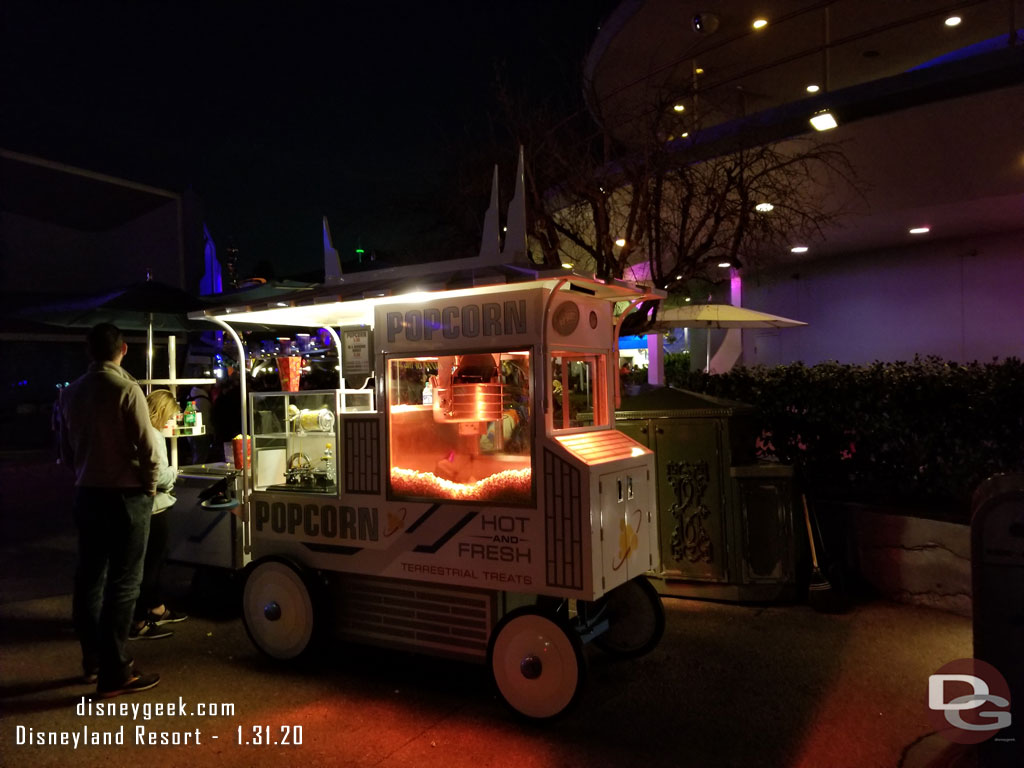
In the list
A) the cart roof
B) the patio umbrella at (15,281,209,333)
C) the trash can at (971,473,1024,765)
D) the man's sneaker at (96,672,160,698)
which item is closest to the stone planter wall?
the trash can at (971,473,1024,765)

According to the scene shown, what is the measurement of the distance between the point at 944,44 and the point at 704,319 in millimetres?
6462

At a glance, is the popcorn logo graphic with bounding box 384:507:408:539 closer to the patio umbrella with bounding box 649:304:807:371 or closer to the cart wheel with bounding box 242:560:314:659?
the cart wheel with bounding box 242:560:314:659

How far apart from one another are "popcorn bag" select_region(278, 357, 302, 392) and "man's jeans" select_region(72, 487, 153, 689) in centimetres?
150

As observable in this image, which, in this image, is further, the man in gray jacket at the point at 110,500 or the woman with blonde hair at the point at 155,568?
the woman with blonde hair at the point at 155,568

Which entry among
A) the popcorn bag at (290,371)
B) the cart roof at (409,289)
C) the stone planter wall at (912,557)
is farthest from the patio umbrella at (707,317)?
the popcorn bag at (290,371)

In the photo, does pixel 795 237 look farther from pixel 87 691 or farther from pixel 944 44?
pixel 87 691

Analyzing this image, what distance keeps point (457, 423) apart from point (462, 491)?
0.71m

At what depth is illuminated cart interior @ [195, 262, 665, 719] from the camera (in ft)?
13.2

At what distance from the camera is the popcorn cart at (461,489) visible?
13.2ft

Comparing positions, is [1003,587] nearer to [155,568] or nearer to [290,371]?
[290,371]

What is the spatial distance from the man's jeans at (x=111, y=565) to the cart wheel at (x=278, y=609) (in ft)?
2.69

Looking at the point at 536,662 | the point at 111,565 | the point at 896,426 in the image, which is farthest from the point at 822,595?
the point at 111,565

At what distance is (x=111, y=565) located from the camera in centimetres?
439

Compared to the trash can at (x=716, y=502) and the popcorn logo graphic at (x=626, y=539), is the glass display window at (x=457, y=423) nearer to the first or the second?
the popcorn logo graphic at (x=626, y=539)
